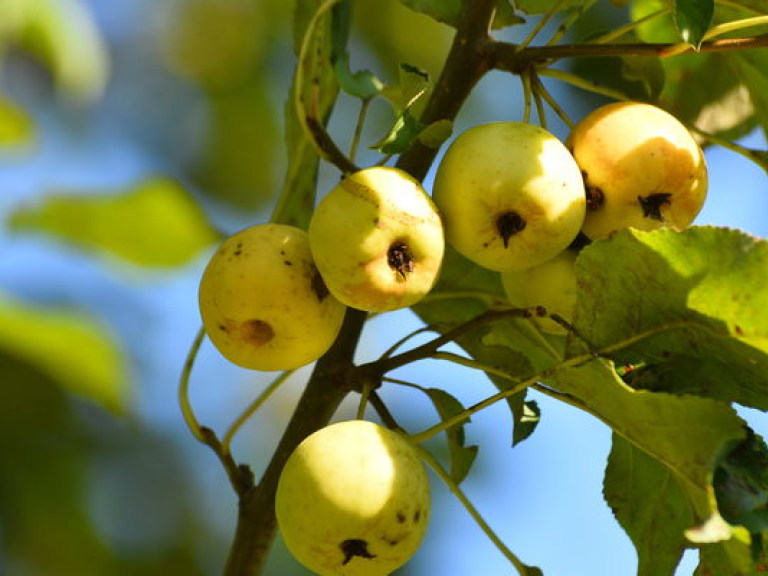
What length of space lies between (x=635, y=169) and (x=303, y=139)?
60 cm

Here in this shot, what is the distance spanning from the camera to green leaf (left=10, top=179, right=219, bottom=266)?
2.72 m

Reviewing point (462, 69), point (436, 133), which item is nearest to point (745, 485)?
point (436, 133)

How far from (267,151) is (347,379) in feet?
11.9

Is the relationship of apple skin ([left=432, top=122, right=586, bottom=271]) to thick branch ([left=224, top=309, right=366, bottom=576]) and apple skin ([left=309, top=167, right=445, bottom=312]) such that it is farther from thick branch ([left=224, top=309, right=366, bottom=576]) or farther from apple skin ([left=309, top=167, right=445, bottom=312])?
thick branch ([left=224, top=309, right=366, bottom=576])

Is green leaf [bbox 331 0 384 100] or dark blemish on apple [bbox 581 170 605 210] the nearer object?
dark blemish on apple [bbox 581 170 605 210]

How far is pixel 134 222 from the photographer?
9.16 feet

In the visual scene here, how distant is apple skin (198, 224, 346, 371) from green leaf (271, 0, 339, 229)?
Answer: 359mm

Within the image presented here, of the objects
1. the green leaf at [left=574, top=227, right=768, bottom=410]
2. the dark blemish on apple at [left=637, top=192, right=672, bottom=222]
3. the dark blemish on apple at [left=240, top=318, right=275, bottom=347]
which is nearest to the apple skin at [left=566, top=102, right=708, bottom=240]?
the dark blemish on apple at [left=637, top=192, right=672, bottom=222]

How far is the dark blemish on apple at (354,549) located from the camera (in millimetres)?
1460

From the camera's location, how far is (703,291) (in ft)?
4.75

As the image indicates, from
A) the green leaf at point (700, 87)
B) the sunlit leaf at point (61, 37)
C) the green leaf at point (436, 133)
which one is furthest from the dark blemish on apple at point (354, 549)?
the sunlit leaf at point (61, 37)

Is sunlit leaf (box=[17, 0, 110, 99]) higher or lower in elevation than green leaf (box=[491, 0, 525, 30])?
higher

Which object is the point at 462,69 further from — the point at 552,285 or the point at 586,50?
the point at 552,285

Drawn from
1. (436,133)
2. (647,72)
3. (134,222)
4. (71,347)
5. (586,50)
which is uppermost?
(134,222)
